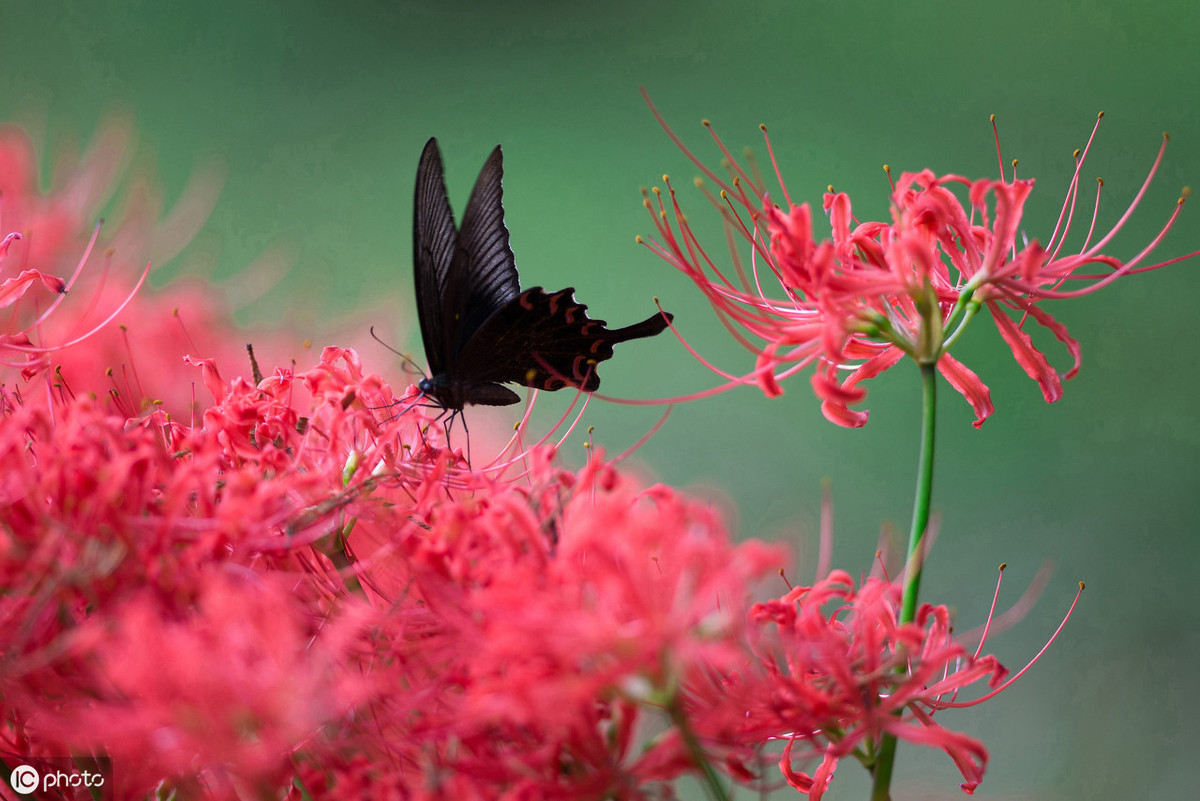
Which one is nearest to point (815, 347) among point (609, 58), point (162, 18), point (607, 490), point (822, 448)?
point (607, 490)

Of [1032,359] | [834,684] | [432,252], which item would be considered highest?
[432,252]

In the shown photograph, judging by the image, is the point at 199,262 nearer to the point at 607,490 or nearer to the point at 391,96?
the point at 391,96

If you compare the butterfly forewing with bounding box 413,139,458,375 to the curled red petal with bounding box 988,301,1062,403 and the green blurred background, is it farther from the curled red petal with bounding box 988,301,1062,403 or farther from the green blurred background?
the green blurred background

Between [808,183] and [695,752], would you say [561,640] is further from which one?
[808,183]

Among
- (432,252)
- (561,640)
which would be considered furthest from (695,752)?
(432,252)

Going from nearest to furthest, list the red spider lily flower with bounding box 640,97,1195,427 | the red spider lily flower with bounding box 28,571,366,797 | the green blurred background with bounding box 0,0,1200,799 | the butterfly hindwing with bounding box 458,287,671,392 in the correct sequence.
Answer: the red spider lily flower with bounding box 28,571,366,797 < the red spider lily flower with bounding box 640,97,1195,427 < the butterfly hindwing with bounding box 458,287,671,392 < the green blurred background with bounding box 0,0,1200,799

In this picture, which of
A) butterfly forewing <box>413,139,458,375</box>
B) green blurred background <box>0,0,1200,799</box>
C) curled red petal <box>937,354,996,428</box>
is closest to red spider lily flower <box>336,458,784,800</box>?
curled red petal <box>937,354,996,428</box>
